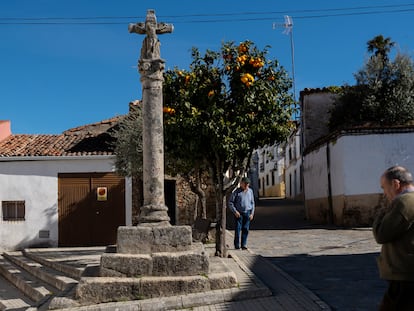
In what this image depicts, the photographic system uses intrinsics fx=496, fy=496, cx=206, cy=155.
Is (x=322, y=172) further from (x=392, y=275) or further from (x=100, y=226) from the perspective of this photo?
(x=392, y=275)

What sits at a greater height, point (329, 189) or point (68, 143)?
point (68, 143)

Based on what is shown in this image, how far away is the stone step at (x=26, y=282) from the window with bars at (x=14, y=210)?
118 inches

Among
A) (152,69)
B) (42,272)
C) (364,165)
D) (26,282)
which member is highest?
(152,69)

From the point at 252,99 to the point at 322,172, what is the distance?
11.4 meters

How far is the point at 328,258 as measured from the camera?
10148 millimetres

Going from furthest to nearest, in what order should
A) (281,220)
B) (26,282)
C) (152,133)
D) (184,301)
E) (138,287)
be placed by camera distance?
(281,220) → (26,282) → (152,133) → (138,287) → (184,301)

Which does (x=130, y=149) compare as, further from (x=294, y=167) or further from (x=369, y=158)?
(x=294, y=167)

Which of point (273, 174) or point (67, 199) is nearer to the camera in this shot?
point (67, 199)

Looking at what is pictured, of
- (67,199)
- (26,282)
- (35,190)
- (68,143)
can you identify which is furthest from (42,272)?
(68,143)

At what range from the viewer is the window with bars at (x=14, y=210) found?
1772 centimetres

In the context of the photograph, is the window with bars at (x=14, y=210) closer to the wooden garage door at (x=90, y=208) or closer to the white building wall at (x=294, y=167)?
the wooden garage door at (x=90, y=208)

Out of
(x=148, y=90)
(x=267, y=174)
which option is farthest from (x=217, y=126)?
(x=267, y=174)

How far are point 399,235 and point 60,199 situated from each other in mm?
15557

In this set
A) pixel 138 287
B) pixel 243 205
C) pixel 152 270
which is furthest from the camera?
pixel 243 205
